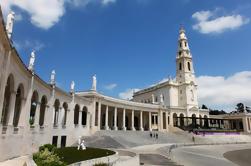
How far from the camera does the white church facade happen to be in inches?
785

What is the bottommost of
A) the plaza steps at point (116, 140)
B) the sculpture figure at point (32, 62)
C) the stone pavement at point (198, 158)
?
the stone pavement at point (198, 158)

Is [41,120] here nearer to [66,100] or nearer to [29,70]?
[66,100]

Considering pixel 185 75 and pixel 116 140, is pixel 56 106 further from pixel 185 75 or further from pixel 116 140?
pixel 185 75

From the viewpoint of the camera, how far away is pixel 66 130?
3678cm

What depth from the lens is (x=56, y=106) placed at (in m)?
36.0

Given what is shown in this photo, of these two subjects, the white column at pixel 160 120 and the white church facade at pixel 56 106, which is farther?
the white column at pixel 160 120

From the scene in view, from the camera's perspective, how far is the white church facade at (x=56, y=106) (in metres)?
19.9

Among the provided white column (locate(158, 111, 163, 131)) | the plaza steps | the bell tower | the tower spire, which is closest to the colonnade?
white column (locate(158, 111, 163, 131))

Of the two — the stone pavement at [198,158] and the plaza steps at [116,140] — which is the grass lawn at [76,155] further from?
the plaza steps at [116,140]

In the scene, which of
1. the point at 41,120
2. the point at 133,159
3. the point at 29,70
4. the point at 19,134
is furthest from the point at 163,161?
the point at 41,120

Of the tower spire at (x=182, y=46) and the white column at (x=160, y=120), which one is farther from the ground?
the tower spire at (x=182, y=46)

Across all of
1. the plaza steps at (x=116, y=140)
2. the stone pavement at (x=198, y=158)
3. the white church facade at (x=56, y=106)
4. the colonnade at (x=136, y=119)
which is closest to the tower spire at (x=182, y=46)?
the white church facade at (x=56, y=106)

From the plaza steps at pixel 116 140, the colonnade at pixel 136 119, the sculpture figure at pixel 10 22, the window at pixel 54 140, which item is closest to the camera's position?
the sculpture figure at pixel 10 22

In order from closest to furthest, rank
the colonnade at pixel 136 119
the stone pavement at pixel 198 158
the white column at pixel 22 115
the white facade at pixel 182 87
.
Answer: the white column at pixel 22 115
the stone pavement at pixel 198 158
the colonnade at pixel 136 119
the white facade at pixel 182 87
